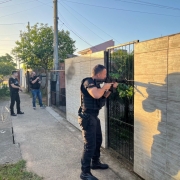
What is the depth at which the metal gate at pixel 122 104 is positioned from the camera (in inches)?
117

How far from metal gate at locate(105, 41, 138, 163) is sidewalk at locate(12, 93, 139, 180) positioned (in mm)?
375

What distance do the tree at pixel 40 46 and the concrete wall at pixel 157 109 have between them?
1041 centimetres

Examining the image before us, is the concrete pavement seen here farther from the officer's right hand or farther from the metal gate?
the officer's right hand

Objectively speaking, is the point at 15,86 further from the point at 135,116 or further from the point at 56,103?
the point at 135,116

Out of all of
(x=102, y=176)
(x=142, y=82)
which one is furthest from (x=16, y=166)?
(x=142, y=82)

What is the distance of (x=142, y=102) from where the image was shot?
102 inches

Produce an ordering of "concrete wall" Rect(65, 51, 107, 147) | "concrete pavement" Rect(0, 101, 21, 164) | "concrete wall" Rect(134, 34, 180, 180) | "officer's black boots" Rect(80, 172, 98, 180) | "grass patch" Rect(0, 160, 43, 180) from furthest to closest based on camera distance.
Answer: "concrete wall" Rect(65, 51, 107, 147) → "concrete pavement" Rect(0, 101, 21, 164) → "grass patch" Rect(0, 160, 43, 180) → "officer's black boots" Rect(80, 172, 98, 180) → "concrete wall" Rect(134, 34, 180, 180)

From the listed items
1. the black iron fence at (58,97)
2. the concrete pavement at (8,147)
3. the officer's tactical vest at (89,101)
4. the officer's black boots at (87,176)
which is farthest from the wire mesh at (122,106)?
the black iron fence at (58,97)

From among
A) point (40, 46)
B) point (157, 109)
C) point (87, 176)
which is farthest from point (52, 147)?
point (40, 46)

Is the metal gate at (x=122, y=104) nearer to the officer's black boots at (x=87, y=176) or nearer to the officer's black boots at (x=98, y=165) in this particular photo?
the officer's black boots at (x=98, y=165)

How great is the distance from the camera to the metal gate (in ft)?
9.78

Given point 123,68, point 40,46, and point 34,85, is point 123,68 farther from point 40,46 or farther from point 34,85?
point 40,46

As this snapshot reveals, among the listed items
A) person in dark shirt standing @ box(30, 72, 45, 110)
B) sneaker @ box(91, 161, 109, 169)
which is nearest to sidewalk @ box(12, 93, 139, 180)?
sneaker @ box(91, 161, 109, 169)

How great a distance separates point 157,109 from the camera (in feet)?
7.63
